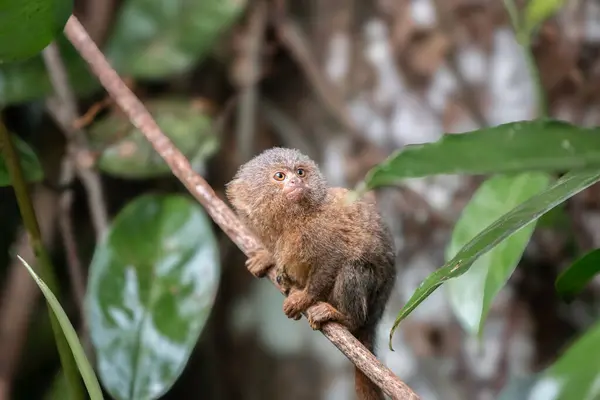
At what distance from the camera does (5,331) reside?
86.0 inches

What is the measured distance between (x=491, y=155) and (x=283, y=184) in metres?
0.83

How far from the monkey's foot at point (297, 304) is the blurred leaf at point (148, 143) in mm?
688

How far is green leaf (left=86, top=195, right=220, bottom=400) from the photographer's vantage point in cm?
147

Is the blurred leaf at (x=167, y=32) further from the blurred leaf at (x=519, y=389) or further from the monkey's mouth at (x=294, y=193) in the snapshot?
the blurred leaf at (x=519, y=389)

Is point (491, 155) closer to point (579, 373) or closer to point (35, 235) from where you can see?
point (579, 373)

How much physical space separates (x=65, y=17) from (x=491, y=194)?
3.00 ft

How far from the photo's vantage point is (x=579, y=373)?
2.00ft

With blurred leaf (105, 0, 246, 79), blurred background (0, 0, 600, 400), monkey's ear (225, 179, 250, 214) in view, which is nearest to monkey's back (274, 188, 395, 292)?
monkey's ear (225, 179, 250, 214)

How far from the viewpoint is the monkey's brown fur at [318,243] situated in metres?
1.39

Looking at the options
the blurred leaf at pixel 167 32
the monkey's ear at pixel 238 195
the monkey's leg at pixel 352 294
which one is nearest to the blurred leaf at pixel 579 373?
the monkey's leg at pixel 352 294

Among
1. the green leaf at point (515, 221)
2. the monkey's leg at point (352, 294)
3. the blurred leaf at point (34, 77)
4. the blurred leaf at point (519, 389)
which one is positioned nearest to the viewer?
the green leaf at point (515, 221)

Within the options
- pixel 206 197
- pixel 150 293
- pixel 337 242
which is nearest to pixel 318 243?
pixel 337 242

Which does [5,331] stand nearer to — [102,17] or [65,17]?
[102,17]

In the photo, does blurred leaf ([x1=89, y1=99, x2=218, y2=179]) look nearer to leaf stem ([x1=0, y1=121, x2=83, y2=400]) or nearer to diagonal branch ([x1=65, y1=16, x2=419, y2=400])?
diagonal branch ([x1=65, y1=16, x2=419, y2=400])
